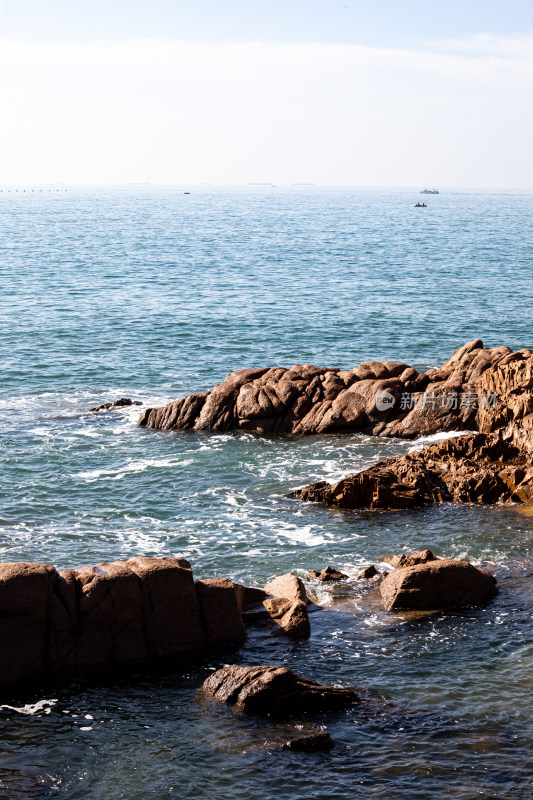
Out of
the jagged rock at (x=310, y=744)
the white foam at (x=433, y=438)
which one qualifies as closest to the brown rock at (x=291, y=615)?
the jagged rock at (x=310, y=744)

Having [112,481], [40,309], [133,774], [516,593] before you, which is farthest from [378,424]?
[40,309]

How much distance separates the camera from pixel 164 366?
5581 cm

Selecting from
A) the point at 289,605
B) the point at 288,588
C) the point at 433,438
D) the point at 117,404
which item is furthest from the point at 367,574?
the point at 117,404

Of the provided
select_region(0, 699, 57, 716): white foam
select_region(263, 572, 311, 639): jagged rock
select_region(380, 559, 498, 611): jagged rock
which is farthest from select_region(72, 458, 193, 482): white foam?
select_region(0, 699, 57, 716): white foam

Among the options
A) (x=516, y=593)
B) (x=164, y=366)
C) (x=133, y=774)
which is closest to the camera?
(x=133, y=774)

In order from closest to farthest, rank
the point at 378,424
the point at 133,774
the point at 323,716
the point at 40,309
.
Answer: the point at 133,774, the point at 323,716, the point at 378,424, the point at 40,309

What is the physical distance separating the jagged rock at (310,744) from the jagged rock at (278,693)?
113 cm

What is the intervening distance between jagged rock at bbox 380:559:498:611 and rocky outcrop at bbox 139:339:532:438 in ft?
50.1

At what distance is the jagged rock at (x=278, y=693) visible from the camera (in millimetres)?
19812

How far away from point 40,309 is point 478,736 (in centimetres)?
6351

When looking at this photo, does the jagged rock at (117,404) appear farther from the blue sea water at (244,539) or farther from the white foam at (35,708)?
the white foam at (35,708)

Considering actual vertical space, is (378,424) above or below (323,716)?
above

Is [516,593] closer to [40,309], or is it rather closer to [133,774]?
[133,774]

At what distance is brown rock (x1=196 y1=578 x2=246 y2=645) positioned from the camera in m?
22.8
